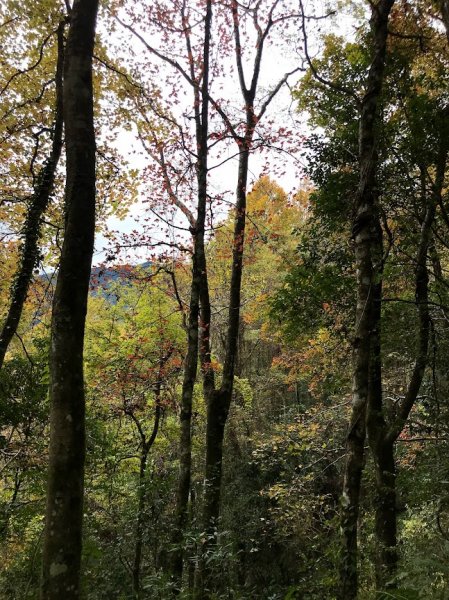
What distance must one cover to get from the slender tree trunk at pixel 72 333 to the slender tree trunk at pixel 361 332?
2.33 metres

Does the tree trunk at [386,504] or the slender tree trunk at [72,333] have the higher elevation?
the slender tree trunk at [72,333]

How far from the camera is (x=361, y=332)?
14.5 feet

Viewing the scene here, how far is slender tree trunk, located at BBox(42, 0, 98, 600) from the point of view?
2.88m

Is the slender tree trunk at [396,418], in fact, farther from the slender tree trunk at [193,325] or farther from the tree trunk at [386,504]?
the slender tree trunk at [193,325]

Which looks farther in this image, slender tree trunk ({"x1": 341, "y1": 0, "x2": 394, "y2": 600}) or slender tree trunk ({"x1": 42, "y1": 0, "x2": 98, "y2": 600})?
slender tree trunk ({"x1": 341, "y1": 0, "x2": 394, "y2": 600})

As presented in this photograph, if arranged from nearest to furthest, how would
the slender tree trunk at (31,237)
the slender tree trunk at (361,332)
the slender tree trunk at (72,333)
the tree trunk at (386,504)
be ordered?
the slender tree trunk at (72,333)
the slender tree trunk at (361,332)
the tree trunk at (386,504)
the slender tree trunk at (31,237)

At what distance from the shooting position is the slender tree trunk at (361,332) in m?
3.80

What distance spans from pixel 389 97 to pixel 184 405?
245 inches

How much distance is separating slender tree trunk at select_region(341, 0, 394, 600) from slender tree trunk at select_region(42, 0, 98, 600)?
233 cm

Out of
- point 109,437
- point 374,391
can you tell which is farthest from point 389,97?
point 109,437

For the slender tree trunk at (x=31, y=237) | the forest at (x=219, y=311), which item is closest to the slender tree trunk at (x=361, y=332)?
the forest at (x=219, y=311)

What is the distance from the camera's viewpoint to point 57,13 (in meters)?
8.34

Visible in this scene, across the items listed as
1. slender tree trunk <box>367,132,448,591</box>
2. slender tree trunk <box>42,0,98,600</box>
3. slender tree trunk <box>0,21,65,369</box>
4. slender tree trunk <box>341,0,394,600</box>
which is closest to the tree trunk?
slender tree trunk <box>367,132,448,591</box>

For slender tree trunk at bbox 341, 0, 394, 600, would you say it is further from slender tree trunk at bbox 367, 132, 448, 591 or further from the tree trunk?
the tree trunk
